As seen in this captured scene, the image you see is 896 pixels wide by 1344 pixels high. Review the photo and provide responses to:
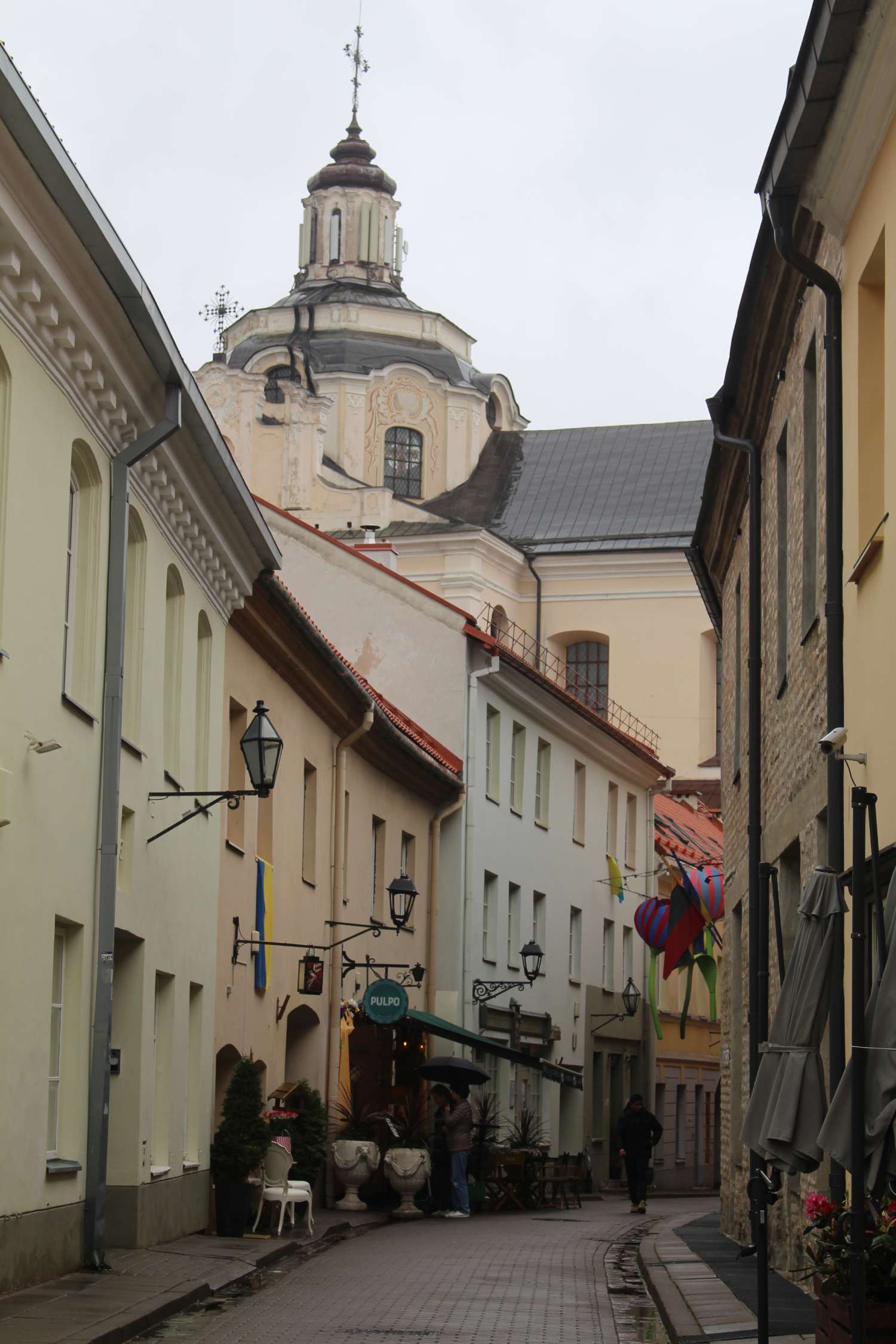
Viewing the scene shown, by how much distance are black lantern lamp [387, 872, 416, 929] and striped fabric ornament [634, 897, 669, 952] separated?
28.5 ft

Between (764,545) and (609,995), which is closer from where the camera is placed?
(764,545)

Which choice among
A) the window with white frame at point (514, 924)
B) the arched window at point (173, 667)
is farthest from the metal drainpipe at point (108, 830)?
the window with white frame at point (514, 924)

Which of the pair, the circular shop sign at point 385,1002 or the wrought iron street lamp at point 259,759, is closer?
the wrought iron street lamp at point 259,759

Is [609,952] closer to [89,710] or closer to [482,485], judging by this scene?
[482,485]

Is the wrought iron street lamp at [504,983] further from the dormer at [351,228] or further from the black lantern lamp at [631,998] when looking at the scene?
the dormer at [351,228]

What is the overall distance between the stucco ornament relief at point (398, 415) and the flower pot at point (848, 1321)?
167 feet

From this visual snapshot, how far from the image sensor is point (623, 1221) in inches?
1016

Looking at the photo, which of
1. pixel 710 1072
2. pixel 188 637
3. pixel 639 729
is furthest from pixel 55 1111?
pixel 639 729

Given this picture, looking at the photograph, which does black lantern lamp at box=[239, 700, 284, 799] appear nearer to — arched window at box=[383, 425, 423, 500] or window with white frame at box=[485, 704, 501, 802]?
window with white frame at box=[485, 704, 501, 802]

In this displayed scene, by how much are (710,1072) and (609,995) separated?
716cm

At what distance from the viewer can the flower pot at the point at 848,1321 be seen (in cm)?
844

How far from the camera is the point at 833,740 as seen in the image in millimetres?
10508

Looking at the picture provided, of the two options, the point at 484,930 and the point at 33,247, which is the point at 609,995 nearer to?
the point at 484,930

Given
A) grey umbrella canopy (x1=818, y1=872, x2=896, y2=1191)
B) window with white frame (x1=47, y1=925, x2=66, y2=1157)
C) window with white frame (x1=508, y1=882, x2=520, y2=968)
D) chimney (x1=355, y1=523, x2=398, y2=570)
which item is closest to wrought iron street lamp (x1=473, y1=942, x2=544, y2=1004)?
window with white frame (x1=508, y1=882, x2=520, y2=968)
